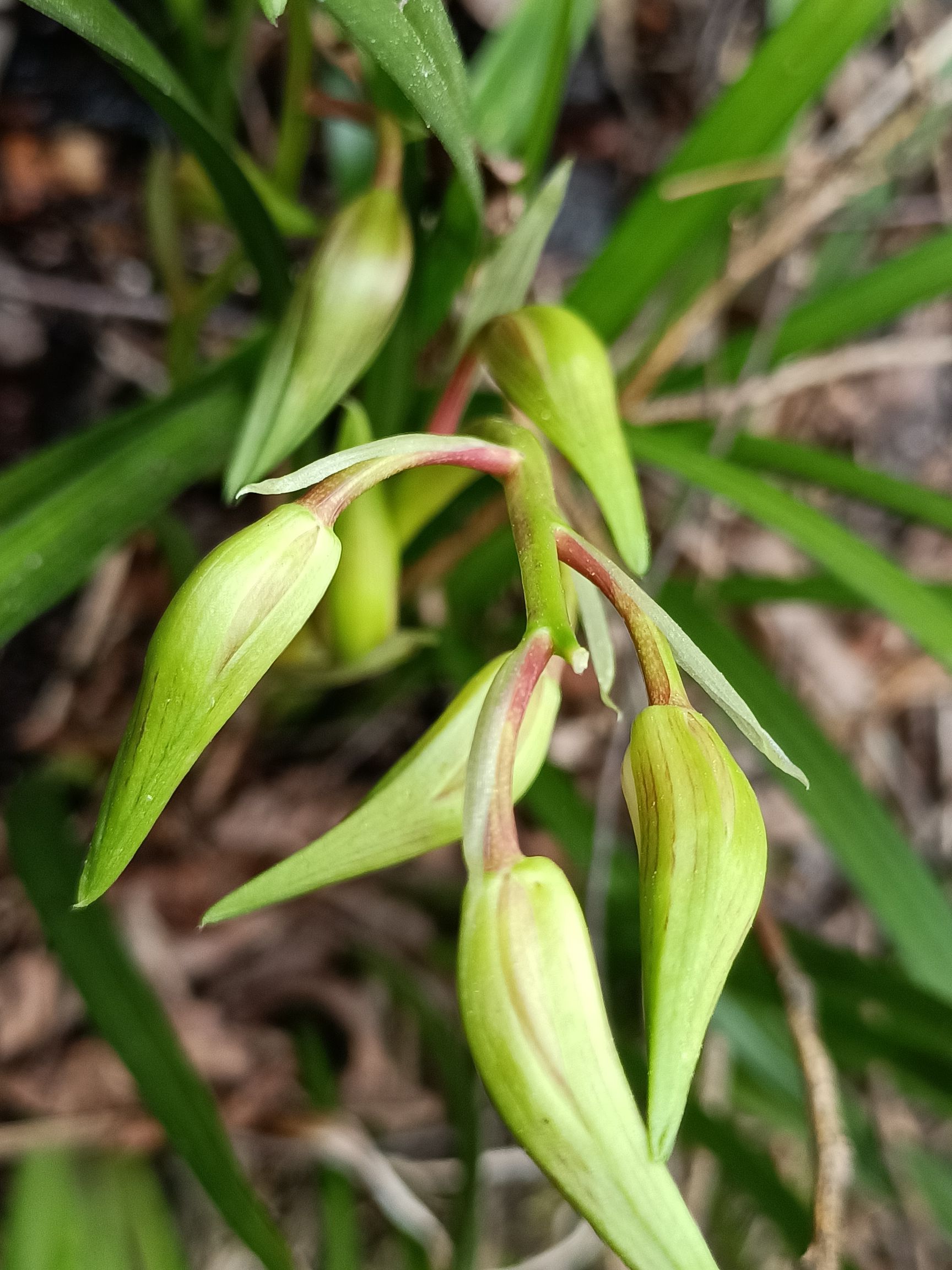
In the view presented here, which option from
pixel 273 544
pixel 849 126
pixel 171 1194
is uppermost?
pixel 273 544

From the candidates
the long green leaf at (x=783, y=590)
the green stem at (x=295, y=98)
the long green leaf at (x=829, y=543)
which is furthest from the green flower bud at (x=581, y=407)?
the long green leaf at (x=783, y=590)

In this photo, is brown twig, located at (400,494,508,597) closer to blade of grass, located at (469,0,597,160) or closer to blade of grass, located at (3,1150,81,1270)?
blade of grass, located at (469,0,597,160)

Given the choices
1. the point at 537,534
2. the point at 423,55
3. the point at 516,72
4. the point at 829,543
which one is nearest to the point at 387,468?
the point at 537,534

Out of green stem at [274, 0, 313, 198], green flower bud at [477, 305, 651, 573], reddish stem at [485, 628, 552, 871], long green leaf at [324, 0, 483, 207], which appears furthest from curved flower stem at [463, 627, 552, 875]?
green stem at [274, 0, 313, 198]

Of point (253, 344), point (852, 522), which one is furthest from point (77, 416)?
point (852, 522)

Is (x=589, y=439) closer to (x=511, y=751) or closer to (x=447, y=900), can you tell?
Result: (x=511, y=751)
